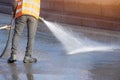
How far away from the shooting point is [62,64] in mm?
8852

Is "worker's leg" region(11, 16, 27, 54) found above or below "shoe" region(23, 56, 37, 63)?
above

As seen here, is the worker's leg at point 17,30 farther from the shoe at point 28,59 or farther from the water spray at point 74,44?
the water spray at point 74,44

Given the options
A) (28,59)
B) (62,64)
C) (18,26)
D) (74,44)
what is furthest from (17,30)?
(74,44)

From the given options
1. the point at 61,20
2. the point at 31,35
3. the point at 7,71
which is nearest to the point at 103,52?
the point at 31,35

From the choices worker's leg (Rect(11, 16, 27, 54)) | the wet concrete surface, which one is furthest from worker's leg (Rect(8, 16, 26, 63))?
the wet concrete surface

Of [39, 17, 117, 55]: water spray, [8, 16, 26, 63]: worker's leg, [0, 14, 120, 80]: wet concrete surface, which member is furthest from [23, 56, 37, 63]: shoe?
[39, 17, 117, 55]: water spray

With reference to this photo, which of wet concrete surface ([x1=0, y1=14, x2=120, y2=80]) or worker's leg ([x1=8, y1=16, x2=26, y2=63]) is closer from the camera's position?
wet concrete surface ([x1=0, y1=14, x2=120, y2=80])

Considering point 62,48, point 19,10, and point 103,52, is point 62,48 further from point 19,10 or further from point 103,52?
point 19,10

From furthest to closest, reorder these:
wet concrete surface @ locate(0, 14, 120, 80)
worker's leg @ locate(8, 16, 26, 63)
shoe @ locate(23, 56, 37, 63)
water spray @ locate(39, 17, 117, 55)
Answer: water spray @ locate(39, 17, 117, 55)
shoe @ locate(23, 56, 37, 63)
worker's leg @ locate(8, 16, 26, 63)
wet concrete surface @ locate(0, 14, 120, 80)

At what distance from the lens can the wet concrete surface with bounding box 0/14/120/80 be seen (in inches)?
308

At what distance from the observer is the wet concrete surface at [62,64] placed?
782cm

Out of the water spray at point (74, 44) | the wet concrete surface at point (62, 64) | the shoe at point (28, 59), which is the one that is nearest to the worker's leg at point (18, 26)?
the shoe at point (28, 59)

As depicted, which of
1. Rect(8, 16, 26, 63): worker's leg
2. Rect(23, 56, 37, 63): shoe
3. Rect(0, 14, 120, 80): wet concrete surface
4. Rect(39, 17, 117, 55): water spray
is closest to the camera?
Rect(0, 14, 120, 80): wet concrete surface

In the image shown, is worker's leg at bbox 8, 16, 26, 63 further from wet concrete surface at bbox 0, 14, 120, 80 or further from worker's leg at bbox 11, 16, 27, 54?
wet concrete surface at bbox 0, 14, 120, 80
